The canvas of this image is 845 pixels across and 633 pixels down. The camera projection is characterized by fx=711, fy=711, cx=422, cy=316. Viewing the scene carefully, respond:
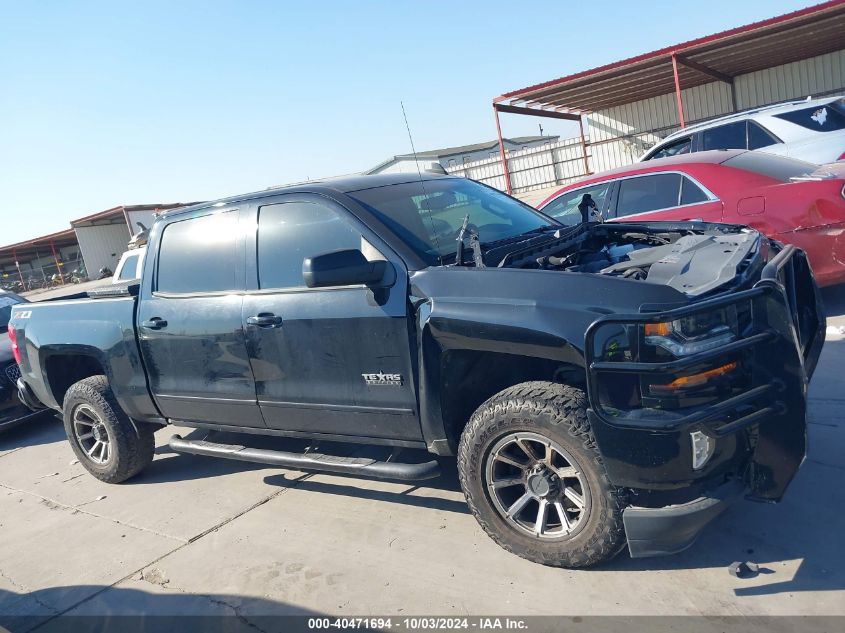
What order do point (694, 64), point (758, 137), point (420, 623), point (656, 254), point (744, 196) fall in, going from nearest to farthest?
point (420, 623) → point (656, 254) → point (744, 196) → point (758, 137) → point (694, 64)

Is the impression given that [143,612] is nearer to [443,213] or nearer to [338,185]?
[338,185]

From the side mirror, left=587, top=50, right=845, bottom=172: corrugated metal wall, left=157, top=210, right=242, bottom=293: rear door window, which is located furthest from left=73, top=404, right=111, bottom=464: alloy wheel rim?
left=587, top=50, right=845, bottom=172: corrugated metal wall

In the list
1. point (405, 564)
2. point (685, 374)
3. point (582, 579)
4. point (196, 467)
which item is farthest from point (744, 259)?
point (196, 467)

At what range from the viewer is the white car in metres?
8.24

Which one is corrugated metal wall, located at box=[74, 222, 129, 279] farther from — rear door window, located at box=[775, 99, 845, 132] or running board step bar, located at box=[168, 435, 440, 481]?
running board step bar, located at box=[168, 435, 440, 481]

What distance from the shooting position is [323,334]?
3816 millimetres

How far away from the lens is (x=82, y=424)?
5.55 metres

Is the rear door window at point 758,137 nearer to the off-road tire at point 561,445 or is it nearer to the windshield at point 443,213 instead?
the windshield at point 443,213

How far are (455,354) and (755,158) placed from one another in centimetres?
447

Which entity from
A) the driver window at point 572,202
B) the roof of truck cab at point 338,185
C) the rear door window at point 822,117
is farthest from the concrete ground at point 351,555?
the rear door window at point 822,117

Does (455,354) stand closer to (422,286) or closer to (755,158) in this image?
(422,286)

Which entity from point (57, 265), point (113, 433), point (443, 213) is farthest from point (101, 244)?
point (443, 213)

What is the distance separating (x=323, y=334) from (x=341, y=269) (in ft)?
1.81

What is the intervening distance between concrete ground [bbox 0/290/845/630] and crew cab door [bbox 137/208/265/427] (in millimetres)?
683
